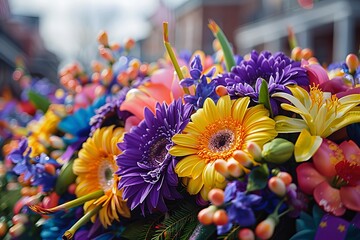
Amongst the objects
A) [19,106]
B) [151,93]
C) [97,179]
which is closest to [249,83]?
[151,93]

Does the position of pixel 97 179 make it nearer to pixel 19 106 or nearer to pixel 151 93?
pixel 151 93

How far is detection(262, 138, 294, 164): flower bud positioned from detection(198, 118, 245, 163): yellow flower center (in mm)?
58

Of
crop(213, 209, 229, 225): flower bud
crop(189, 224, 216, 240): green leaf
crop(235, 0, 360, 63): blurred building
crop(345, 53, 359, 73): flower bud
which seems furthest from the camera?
crop(235, 0, 360, 63): blurred building

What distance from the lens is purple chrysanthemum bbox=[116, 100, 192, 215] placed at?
29.0 inches

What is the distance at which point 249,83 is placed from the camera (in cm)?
81

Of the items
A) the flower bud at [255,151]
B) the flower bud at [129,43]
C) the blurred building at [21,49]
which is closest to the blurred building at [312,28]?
the blurred building at [21,49]

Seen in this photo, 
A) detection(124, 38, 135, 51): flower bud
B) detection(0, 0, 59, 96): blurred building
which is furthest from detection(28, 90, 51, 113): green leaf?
detection(0, 0, 59, 96): blurred building

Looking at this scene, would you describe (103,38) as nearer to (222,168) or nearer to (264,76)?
(264,76)

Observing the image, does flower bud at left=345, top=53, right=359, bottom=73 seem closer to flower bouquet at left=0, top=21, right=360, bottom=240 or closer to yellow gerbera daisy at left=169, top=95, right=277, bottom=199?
flower bouquet at left=0, top=21, right=360, bottom=240

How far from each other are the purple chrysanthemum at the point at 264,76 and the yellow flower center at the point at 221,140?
0.05 m

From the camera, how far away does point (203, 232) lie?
691 millimetres

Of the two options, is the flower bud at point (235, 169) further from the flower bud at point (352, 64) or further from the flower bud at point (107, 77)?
the flower bud at point (107, 77)

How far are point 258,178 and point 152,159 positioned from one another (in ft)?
0.67

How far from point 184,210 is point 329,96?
0.84 ft
